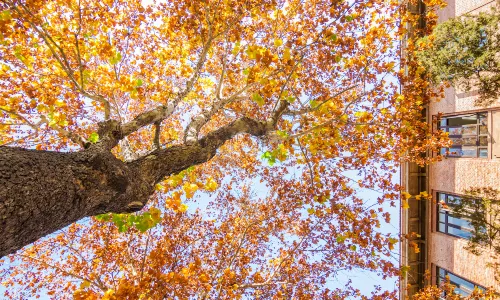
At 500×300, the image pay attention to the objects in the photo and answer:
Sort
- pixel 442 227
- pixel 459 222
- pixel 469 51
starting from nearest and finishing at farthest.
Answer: pixel 469 51 → pixel 459 222 → pixel 442 227

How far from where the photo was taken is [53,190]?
106 inches

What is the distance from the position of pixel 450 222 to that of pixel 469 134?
3.97 m

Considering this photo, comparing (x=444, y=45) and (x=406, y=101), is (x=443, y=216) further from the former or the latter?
(x=444, y=45)

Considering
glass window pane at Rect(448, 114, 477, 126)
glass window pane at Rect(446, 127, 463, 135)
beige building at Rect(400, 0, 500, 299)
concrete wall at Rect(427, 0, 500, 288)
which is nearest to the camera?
concrete wall at Rect(427, 0, 500, 288)

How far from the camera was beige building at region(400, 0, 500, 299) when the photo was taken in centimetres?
995

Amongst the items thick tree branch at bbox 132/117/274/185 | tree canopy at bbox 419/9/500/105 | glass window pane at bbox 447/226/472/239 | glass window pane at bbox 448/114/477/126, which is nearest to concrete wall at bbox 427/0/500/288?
glass window pane at bbox 447/226/472/239

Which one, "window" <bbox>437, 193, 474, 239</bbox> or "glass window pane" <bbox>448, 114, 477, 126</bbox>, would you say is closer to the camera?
"window" <bbox>437, 193, 474, 239</bbox>

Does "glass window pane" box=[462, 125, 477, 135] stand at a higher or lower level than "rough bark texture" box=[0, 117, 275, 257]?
higher

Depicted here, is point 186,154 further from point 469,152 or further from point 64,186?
point 469,152

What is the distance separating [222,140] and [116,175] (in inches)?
114

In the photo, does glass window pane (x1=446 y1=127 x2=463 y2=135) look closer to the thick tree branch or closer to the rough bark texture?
the thick tree branch

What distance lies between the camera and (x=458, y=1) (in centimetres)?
1159

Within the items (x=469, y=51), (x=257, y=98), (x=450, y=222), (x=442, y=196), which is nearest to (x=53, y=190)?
(x=257, y=98)

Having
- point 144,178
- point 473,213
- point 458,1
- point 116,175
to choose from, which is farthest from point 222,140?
point 458,1
